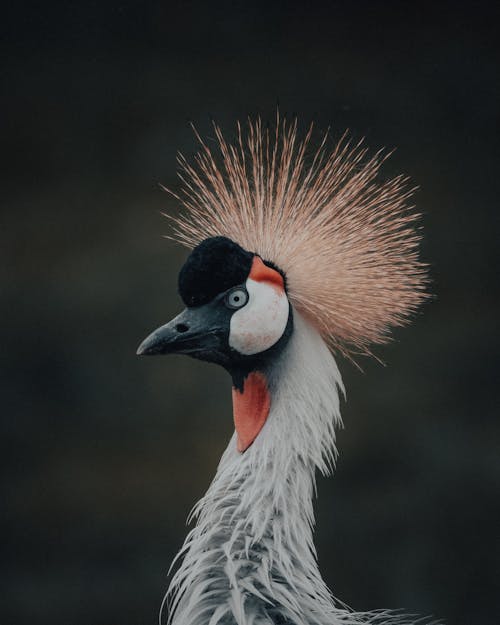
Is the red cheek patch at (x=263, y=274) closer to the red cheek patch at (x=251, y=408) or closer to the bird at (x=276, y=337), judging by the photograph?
the bird at (x=276, y=337)

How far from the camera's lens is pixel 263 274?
1634 mm

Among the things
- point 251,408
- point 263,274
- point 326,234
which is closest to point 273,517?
point 251,408

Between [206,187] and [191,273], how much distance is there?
285 millimetres

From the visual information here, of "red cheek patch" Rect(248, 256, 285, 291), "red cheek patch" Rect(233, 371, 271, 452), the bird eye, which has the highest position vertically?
"red cheek patch" Rect(248, 256, 285, 291)

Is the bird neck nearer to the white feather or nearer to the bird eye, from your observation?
the white feather

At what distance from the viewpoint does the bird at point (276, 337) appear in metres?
1.51

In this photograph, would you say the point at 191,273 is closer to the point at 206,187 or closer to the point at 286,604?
the point at 206,187

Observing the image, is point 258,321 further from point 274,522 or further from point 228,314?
point 274,522

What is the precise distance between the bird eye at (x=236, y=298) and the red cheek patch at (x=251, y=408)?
0.42ft

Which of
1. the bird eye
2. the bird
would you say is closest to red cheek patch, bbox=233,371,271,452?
the bird

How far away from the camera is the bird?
151cm

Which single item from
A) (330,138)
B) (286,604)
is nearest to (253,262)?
(286,604)

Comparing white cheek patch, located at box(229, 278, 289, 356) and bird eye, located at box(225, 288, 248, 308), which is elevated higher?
bird eye, located at box(225, 288, 248, 308)

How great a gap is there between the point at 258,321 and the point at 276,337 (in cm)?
5
